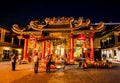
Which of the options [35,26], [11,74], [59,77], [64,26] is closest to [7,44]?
[35,26]

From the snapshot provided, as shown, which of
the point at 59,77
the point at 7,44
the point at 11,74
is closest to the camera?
the point at 59,77

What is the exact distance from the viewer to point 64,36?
20328mm

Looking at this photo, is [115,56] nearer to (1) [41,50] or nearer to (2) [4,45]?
(1) [41,50]

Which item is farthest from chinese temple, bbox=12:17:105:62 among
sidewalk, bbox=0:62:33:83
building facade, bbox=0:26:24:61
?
building facade, bbox=0:26:24:61

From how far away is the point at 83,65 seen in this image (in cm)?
1512

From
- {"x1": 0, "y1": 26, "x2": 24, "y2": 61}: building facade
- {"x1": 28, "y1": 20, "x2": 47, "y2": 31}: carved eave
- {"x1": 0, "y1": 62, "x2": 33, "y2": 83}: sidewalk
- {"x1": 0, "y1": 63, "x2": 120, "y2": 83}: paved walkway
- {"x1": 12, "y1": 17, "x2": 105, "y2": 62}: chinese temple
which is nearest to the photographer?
{"x1": 0, "y1": 63, "x2": 120, "y2": 83}: paved walkway

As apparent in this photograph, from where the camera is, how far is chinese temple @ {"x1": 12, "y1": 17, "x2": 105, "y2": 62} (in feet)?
63.2

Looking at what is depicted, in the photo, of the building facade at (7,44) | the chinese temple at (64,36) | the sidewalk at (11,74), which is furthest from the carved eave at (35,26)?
the building facade at (7,44)

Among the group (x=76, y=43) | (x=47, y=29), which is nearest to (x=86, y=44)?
(x=76, y=43)

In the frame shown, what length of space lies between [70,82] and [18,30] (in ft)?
52.0

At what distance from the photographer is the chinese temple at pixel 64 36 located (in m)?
19.2

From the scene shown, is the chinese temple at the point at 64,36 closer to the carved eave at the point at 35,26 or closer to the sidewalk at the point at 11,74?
the carved eave at the point at 35,26

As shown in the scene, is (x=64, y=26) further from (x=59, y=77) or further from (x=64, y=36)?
(x=59, y=77)

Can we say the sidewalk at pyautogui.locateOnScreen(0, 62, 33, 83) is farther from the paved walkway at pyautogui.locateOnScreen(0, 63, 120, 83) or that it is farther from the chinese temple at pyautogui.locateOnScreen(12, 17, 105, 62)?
the chinese temple at pyautogui.locateOnScreen(12, 17, 105, 62)
